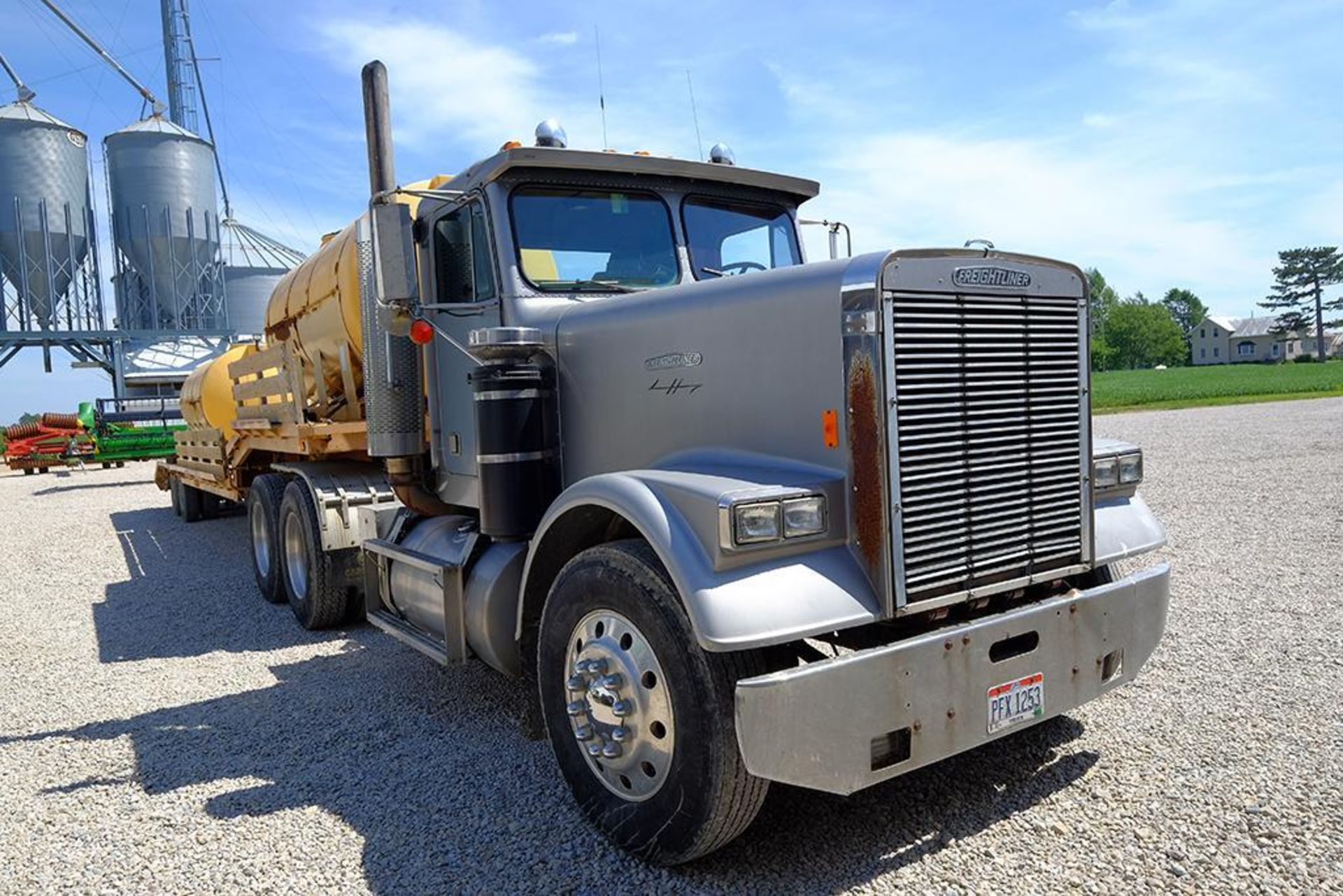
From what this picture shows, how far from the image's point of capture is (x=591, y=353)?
4.12 m

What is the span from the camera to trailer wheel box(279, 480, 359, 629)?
6.57 metres

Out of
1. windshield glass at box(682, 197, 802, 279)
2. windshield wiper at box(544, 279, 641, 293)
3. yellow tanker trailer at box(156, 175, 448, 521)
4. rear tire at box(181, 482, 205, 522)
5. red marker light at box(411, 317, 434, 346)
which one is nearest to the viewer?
red marker light at box(411, 317, 434, 346)

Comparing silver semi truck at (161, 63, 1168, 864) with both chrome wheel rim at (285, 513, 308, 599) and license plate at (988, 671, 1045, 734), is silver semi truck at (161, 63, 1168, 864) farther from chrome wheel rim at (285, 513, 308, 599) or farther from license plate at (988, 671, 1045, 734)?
chrome wheel rim at (285, 513, 308, 599)

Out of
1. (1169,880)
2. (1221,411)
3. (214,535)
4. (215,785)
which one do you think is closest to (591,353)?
(215,785)

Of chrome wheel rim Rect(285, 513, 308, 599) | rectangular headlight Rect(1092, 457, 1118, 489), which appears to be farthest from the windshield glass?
chrome wheel rim Rect(285, 513, 308, 599)

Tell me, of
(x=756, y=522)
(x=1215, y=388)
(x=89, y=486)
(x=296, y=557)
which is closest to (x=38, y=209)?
(x=89, y=486)

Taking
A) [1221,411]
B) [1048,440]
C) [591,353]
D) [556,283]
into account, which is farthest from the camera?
[1221,411]

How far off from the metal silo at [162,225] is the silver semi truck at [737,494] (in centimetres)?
4053

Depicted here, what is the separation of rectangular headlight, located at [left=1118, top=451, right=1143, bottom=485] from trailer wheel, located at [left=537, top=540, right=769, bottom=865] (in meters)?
2.01

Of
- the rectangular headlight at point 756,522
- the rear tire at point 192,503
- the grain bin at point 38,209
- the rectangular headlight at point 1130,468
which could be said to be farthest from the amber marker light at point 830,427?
the grain bin at point 38,209

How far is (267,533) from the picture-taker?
7.74 m

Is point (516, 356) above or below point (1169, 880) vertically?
above

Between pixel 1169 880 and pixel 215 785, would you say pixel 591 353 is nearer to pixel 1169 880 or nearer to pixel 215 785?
pixel 215 785

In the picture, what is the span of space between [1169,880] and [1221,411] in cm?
3039
